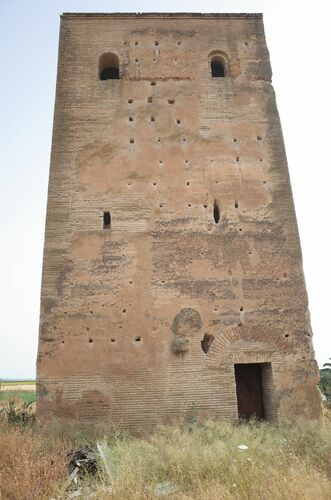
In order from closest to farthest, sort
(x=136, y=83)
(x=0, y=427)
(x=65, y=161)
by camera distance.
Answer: (x=0, y=427) → (x=65, y=161) → (x=136, y=83)

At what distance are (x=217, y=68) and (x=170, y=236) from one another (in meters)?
6.01

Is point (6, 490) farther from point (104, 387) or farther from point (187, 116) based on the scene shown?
point (187, 116)

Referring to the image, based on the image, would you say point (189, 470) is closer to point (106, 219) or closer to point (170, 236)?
point (170, 236)

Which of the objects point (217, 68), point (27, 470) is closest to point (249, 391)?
point (27, 470)

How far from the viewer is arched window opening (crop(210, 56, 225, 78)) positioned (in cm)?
1249

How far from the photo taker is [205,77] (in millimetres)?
11742

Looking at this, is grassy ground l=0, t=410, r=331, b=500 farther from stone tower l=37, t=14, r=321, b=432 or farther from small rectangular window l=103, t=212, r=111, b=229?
small rectangular window l=103, t=212, r=111, b=229

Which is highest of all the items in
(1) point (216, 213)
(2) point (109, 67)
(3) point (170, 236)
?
(2) point (109, 67)

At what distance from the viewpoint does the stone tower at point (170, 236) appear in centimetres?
909

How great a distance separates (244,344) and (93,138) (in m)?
6.39

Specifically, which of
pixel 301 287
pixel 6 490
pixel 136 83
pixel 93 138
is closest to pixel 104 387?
pixel 6 490

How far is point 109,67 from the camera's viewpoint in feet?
41.8

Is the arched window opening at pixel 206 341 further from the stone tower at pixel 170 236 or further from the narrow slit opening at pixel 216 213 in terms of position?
the narrow slit opening at pixel 216 213

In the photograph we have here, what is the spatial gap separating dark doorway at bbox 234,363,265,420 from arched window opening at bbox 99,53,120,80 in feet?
30.2
